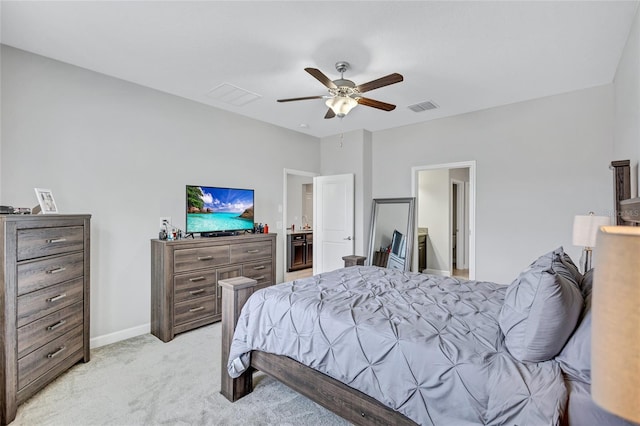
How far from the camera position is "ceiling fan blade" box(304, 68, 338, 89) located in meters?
2.25

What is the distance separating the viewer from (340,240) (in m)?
5.22

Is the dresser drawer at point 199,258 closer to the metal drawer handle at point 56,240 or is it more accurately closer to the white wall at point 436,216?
the metal drawer handle at point 56,240

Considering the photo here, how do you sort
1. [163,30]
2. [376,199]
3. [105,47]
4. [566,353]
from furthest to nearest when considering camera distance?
1. [376,199]
2. [105,47]
3. [163,30]
4. [566,353]

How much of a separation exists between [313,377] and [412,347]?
0.68 metres

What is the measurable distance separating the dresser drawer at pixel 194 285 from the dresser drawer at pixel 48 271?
2.93ft

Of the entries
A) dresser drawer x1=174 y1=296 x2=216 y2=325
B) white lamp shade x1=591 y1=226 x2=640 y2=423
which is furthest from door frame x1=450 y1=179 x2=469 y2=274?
white lamp shade x1=591 y1=226 x2=640 y2=423

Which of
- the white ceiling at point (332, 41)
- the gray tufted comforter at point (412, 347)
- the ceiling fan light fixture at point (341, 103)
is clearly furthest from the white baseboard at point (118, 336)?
the ceiling fan light fixture at point (341, 103)

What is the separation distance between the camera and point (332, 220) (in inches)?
210

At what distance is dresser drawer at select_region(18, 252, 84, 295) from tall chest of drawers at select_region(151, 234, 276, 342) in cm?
76

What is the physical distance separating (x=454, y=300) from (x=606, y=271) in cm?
180

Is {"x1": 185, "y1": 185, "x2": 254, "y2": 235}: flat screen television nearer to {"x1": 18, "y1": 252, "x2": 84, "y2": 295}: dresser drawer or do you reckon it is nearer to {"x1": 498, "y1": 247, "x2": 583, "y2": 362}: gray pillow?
{"x1": 18, "y1": 252, "x2": 84, "y2": 295}: dresser drawer

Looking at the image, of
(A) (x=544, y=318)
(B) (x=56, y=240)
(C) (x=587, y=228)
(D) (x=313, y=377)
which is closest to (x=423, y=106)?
(C) (x=587, y=228)

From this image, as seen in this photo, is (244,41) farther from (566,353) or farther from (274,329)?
(566,353)

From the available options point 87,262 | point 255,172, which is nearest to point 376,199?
point 255,172
